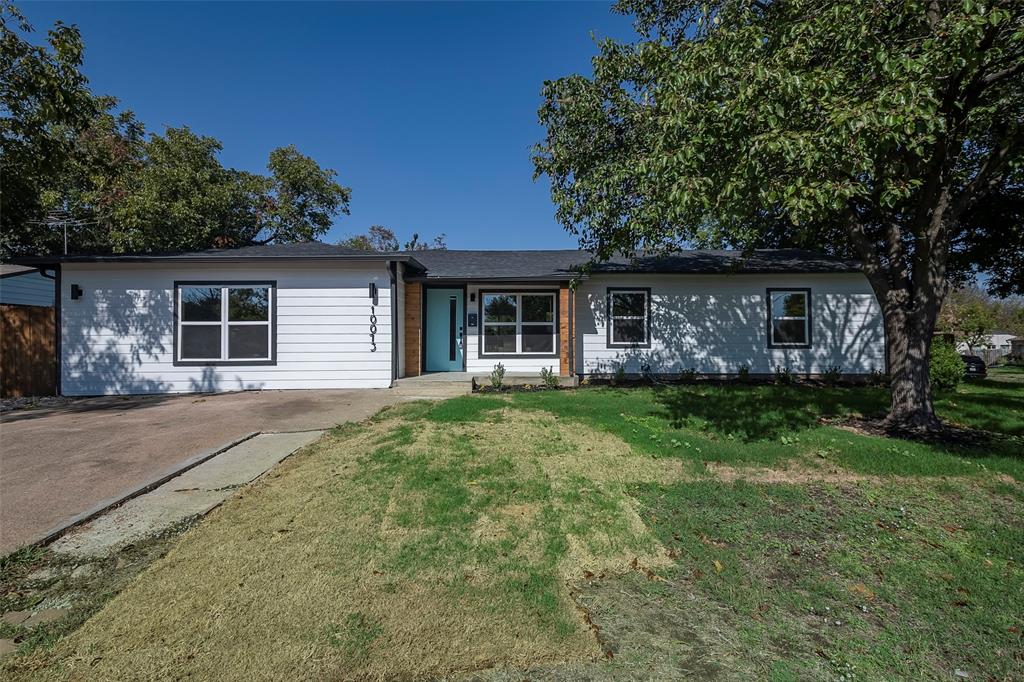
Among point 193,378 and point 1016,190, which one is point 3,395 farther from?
point 1016,190

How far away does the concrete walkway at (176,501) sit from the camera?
3180mm

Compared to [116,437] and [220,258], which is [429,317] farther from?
[116,437]

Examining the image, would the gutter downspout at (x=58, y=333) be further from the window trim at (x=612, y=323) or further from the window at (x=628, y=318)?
the window at (x=628, y=318)

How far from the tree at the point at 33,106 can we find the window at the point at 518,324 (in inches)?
344

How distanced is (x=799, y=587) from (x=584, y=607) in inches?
51.1

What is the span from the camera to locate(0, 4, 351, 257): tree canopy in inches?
323

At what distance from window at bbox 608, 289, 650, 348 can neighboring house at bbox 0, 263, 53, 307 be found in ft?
56.2

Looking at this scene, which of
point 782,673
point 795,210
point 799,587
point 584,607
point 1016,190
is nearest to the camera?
point 782,673

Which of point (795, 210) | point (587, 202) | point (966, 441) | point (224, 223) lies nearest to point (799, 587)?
point (795, 210)

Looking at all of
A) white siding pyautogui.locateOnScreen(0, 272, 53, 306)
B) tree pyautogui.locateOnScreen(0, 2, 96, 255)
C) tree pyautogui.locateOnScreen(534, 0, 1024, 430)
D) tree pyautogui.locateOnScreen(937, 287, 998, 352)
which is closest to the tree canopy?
tree pyautogui.locateOnScreen(0, 2, 96, 255)

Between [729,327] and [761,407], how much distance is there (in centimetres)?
459

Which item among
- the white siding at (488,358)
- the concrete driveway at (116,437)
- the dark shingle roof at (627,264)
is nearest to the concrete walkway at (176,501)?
the concrete driveway at (116,437)

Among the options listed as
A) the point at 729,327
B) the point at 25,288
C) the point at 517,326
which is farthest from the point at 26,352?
the point at 729,327

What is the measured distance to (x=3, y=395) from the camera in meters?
9.99
